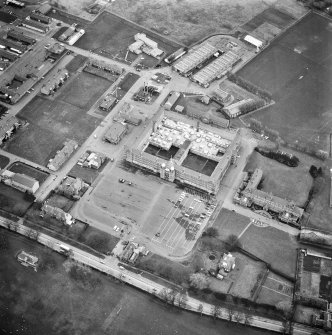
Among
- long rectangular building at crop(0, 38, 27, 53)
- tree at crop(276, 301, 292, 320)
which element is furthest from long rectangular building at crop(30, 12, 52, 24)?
tree at crop(276, 301, 292, 320)

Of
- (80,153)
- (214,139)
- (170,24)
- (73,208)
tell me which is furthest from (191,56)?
(73,208)

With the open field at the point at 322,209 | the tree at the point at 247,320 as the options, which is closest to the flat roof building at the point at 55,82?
the open field at the point at 322,209

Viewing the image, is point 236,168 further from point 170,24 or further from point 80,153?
point 170,24

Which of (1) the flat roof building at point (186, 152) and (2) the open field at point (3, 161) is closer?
(1) the flat roof building at point (186, 152)

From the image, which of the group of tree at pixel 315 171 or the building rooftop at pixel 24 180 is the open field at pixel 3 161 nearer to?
the building rooftop at pixel 24 180

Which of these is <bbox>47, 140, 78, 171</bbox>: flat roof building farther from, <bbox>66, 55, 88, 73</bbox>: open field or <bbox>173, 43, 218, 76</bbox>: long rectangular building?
<bbox>173, 43, 218, 76</bbox>: long rectangular building

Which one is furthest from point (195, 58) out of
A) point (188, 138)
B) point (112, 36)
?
point (188, 138)
